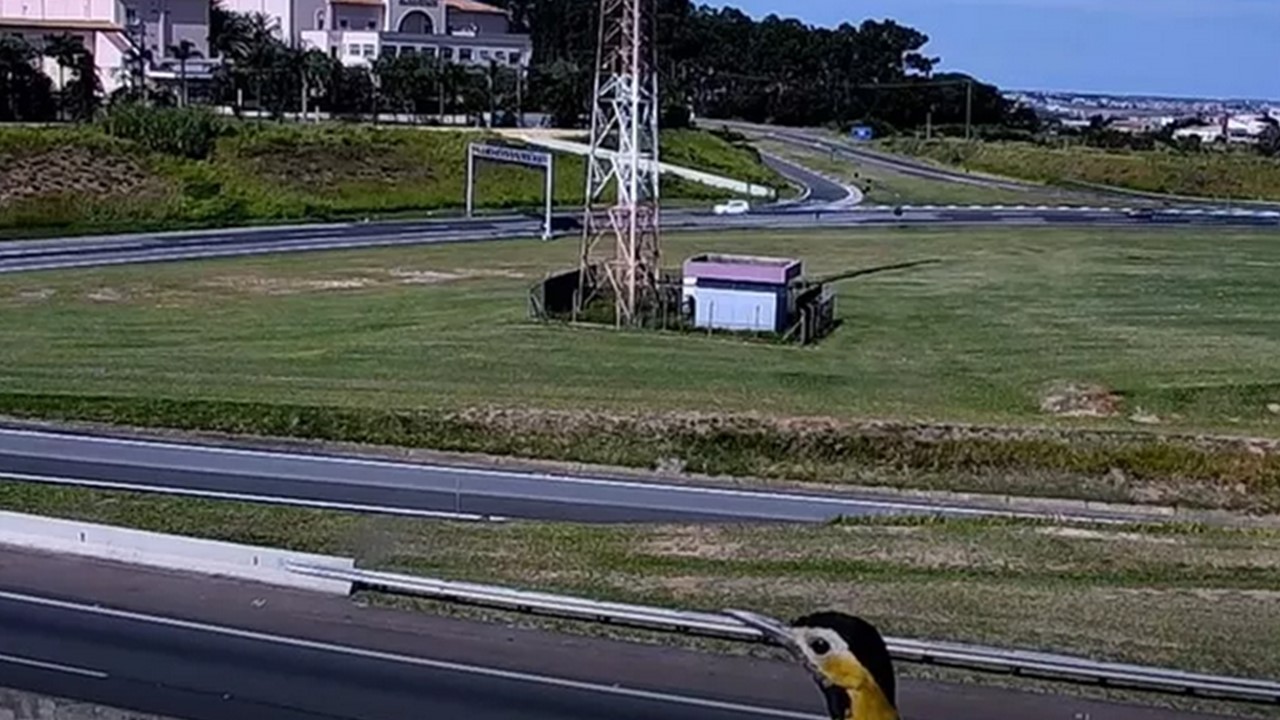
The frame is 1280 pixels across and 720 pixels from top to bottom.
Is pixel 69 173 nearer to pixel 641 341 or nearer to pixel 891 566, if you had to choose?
pixel 641 341

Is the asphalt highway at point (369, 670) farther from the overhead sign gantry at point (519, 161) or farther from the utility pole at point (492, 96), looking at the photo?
the utility pole at point (492, 96)

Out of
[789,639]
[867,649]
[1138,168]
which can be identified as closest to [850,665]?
[867,649]

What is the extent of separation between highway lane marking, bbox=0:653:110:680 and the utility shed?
34.1 meters

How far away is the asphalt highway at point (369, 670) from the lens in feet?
57.7

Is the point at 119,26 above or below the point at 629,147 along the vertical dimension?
above

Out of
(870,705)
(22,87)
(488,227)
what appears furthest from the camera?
(22,87)

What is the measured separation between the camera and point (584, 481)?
33469 mm

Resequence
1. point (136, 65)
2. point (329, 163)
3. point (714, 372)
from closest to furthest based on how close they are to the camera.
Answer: point (714, 372), point (329, 163), point (136, 65)

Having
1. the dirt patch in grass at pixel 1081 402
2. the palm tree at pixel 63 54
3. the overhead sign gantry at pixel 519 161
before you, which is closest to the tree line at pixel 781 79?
the palm tree at pixel 63 54

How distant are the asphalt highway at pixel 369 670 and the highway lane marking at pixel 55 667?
3 centimetres

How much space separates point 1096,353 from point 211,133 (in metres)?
61.3

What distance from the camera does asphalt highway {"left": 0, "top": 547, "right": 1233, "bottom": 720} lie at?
17594mm

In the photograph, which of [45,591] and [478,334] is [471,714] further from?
[478,334]

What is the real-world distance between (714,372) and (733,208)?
170ft
